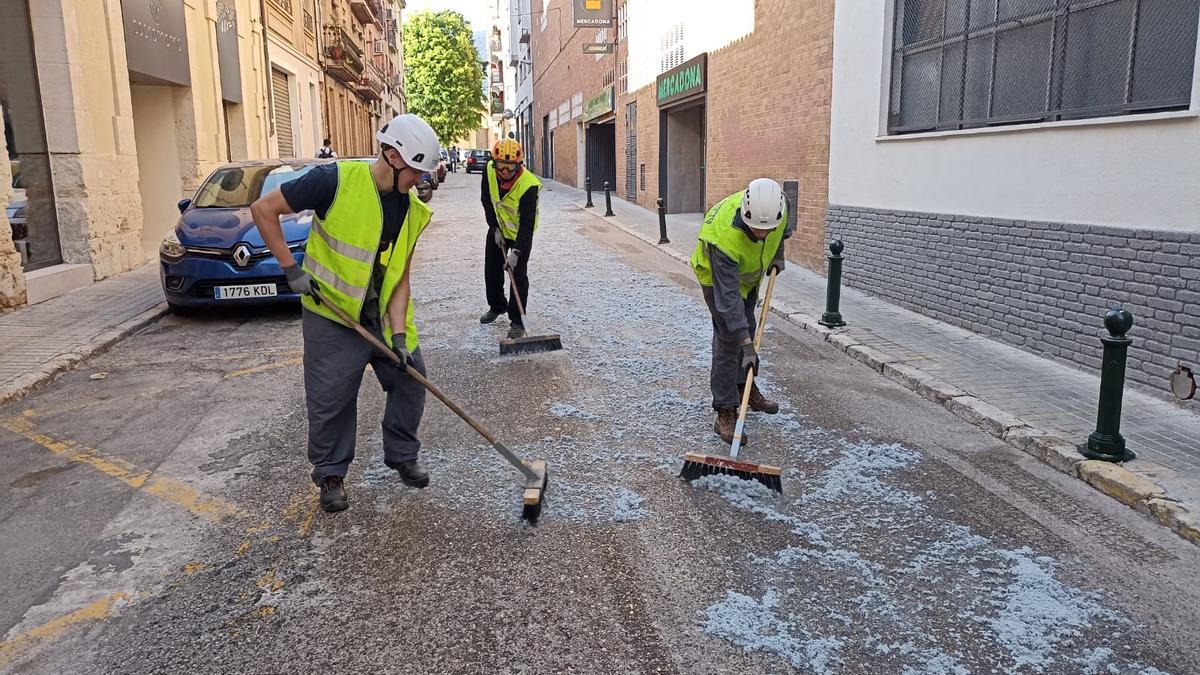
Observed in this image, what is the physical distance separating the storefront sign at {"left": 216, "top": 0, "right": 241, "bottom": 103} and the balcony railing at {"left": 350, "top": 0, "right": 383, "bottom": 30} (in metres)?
20.1

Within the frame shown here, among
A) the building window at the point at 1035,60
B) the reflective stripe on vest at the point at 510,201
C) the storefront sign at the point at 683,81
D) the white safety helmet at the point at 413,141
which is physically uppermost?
the storefront sign at the point at 683,81

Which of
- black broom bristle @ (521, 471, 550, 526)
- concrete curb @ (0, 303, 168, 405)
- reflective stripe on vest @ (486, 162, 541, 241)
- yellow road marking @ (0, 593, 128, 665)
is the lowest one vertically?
yellow road marking @ (0, 593, 128, 665)

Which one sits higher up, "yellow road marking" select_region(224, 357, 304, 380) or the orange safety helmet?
the orange safety helmet

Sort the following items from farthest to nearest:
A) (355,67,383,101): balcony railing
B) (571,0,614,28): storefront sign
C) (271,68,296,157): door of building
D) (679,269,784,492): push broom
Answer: (355,67,383,101): balcony railing < (571,0,614,28): storefront sign < (271,68,296,157): door of building < (679,269,784,492): push broom

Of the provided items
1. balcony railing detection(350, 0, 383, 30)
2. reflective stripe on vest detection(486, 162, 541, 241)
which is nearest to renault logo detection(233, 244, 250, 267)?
reflective stripe on vest detection(486, 162, 541, 241)

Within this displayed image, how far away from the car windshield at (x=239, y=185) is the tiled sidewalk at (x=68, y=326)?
1.23 metres

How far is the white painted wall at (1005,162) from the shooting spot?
5562 mm

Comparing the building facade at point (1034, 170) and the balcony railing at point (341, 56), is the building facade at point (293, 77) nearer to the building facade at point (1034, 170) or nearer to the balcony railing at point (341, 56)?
the balcony railing at point (341, 56)

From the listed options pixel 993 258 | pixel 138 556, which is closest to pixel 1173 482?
pixel 993 258

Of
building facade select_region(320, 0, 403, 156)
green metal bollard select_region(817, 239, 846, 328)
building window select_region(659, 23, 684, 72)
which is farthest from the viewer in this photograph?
building facade select_region(320, 0, 403, 156)

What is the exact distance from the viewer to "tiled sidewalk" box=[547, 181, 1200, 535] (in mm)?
4652

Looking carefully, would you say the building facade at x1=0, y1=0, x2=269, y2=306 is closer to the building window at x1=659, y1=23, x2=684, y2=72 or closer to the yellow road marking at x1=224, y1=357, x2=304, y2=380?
the yellow road marking at x1=224, y1=357, x2=304, y2=380

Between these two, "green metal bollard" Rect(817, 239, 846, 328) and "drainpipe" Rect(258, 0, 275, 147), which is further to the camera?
"drainpipe" Rect(258, 0, 275, 147)

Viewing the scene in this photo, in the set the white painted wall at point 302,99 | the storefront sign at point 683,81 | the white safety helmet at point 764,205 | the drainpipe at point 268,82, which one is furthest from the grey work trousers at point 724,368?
the white painted wall at point 302,99
